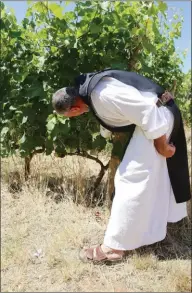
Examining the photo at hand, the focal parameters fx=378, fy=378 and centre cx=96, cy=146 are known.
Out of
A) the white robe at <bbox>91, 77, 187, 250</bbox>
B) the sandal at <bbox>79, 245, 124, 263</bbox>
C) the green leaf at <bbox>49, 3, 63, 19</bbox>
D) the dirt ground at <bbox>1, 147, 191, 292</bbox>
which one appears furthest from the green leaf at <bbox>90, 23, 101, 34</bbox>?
the sandal at <bbox>79, 245, 124, 263</bbox>

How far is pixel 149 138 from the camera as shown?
2.61m

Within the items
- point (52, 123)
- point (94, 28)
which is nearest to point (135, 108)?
point (94, 28)

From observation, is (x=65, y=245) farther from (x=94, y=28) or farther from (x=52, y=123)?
(x=94, y=28)

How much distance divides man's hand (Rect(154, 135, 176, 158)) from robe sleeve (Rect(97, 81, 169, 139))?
0.07 meters

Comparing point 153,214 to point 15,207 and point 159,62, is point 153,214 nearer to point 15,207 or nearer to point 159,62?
point 15,207

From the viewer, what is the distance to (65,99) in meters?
2.67

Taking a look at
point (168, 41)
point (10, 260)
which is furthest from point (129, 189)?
point (168, 41)

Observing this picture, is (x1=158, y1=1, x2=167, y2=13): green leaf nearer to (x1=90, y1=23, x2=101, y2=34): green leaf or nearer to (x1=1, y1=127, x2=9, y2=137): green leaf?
(x1=90, y1=23, x2=101, y2=34): green leaf

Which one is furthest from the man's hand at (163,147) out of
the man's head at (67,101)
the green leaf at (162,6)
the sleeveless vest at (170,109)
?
the green leaf at (162,6)

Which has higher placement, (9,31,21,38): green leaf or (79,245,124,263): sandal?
(9,31,21,38): green leaf

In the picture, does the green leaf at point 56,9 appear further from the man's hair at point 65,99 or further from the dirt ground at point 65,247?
the dirt ground at point 65,247

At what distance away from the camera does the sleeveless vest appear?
8.66ft

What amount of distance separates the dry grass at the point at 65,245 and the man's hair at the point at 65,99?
41.8 inches

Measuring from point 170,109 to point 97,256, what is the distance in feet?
3.91
